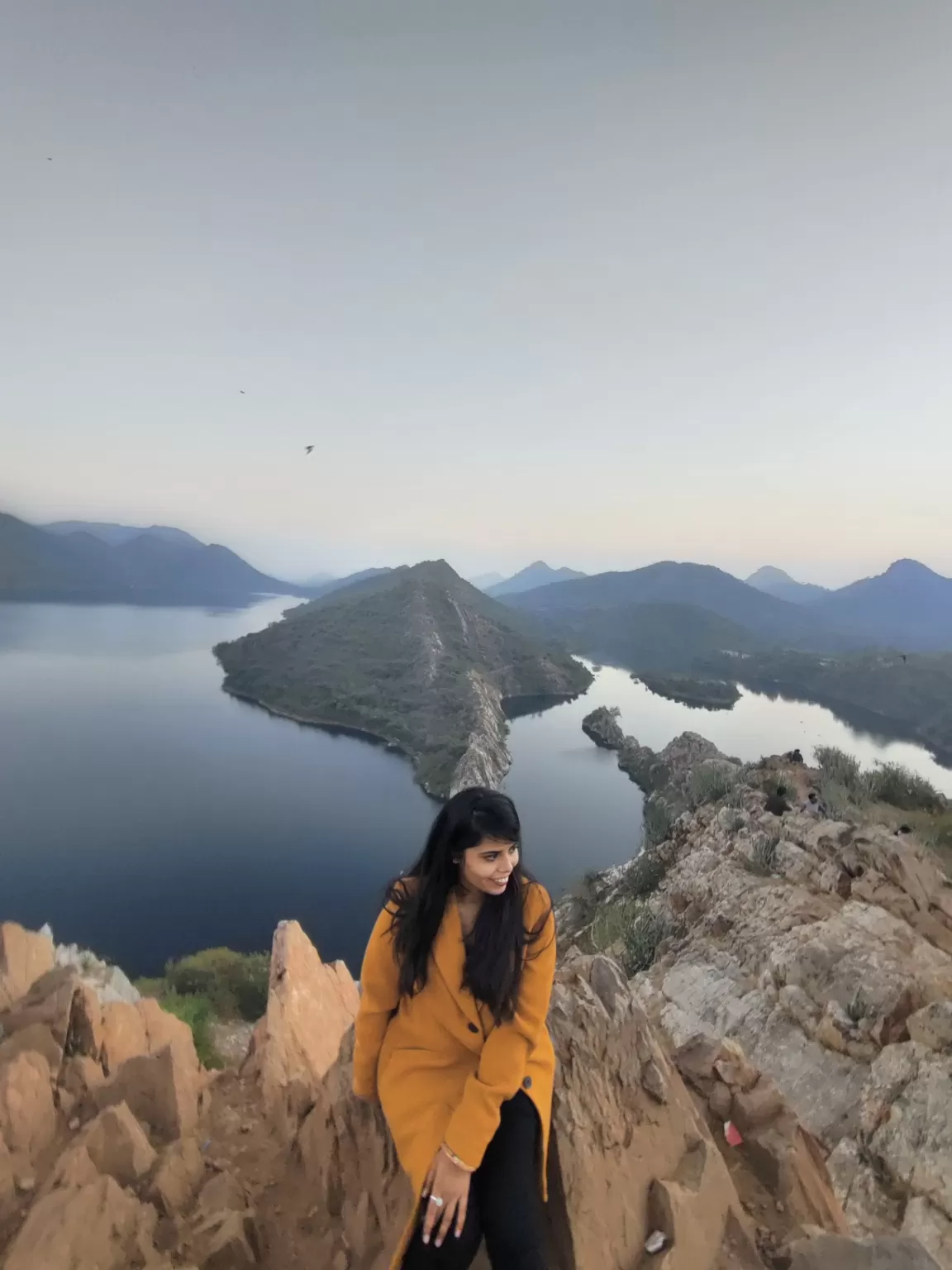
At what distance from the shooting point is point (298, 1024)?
282 inches

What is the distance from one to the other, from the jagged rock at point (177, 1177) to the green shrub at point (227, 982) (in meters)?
12.2

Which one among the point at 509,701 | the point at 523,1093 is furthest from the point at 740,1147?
the point at 509,701

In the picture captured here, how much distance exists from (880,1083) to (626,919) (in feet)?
33.1

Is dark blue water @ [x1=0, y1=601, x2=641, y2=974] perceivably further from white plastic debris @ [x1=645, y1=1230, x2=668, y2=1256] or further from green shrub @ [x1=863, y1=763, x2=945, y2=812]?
white plastic debris @ [x1=645, y1=1230, x2=668, y2=1256]

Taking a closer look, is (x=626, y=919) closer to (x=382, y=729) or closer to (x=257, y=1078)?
(x=257, y=1078)

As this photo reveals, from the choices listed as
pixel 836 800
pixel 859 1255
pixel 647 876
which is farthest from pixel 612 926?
pixel 859 1255

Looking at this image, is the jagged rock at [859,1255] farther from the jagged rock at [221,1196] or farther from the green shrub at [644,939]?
the green shrub at [644,939]

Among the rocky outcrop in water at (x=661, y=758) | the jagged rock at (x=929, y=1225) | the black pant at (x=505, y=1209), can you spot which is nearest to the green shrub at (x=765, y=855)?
the jagged rock at (x=929, y=1225)

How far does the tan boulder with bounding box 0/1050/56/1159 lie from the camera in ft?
14.9

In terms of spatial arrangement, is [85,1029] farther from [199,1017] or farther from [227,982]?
[227,982]

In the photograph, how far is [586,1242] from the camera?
118 inches

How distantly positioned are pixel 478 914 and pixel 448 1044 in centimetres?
72

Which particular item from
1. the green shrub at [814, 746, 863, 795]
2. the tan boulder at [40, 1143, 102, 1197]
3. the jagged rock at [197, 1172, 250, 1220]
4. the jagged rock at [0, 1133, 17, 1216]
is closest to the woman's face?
the jagged rock at [197, 1172, 250, 1220]

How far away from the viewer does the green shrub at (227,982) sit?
1636 centimetres
